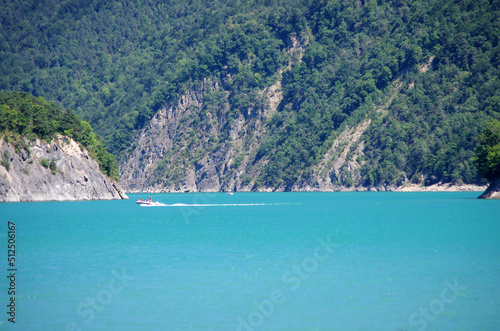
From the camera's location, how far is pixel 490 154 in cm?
10550

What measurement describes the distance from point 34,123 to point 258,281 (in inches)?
3543

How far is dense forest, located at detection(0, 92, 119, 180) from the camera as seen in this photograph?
102 m

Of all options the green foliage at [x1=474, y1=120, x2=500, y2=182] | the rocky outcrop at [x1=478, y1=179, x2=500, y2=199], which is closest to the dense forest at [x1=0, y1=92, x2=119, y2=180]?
the green foliage at [x1=474, y1=120, x2=500, y2=182]

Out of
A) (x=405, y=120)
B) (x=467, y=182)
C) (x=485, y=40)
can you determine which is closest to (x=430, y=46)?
(x=485, y=40)

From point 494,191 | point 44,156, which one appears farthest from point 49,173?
point 494,191

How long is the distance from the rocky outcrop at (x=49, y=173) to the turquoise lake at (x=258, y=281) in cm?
5020

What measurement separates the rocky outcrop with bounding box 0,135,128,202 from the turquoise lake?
5020 centimetres

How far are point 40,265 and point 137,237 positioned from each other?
16.5m

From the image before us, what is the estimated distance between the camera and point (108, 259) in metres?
37.8

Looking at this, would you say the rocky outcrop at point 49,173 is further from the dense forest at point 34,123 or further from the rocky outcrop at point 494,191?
the rocky outcrop at point 494,191

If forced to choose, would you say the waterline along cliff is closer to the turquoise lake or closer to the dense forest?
the dense forest

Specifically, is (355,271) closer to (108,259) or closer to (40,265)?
(108,259)

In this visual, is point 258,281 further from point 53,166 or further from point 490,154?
point 53,166

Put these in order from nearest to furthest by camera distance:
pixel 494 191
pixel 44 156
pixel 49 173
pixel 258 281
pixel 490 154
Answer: pixel 258 281
pixel 490 154
pixel 44 156
pixel 49 173
pixel 494 191
